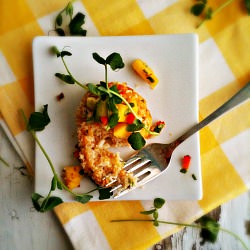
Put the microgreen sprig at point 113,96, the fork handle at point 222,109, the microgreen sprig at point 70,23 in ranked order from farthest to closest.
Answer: the microgreen sprig at point 70,23 < the fork handle at point 222,109 < the microgreen sprig at point 113,96

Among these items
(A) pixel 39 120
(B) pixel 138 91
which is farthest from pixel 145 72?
(A) pixel 39 120

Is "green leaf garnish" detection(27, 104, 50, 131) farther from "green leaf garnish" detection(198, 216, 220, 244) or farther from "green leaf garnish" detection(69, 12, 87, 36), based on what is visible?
"green leaf garnish" detection(198, 216, 220, 244)

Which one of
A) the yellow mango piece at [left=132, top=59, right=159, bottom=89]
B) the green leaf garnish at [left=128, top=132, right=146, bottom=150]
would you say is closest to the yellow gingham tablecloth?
the yellow mango piece at [left=132, top=59, right=159, bottom=89]

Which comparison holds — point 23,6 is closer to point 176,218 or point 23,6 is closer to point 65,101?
point 65,101

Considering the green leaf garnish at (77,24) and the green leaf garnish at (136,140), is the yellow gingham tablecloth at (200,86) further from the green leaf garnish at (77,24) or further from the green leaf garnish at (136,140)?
the green leaf garnish at (136,140)

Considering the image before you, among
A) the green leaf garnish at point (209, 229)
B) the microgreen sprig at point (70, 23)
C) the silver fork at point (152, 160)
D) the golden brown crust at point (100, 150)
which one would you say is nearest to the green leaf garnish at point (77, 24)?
the microgreen sprig at point (70, 23)
